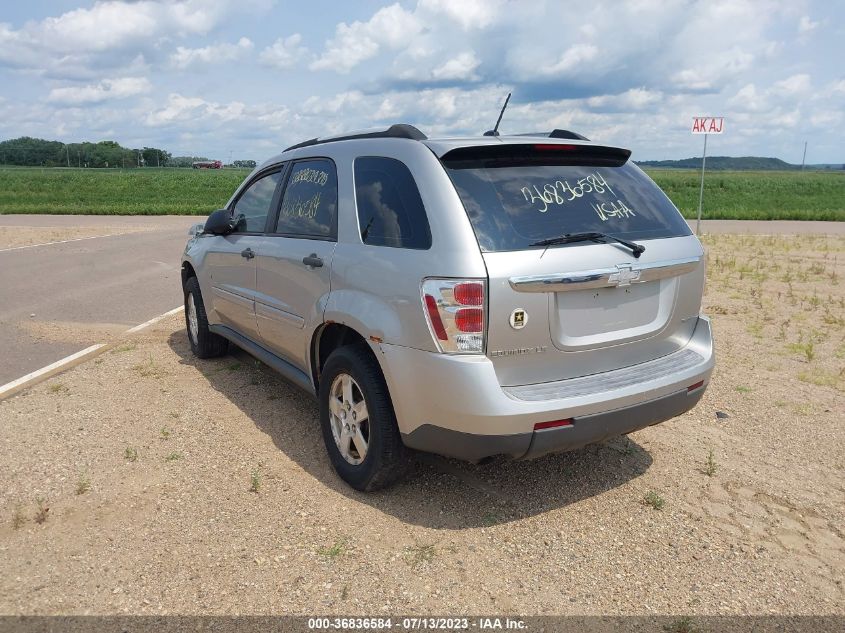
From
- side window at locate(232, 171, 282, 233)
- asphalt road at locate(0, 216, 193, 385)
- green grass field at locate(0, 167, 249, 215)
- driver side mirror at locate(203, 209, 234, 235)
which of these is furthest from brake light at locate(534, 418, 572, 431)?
green grass field at locate(0, 167, 249, 215)

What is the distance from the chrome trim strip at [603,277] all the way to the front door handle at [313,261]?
1297 mm

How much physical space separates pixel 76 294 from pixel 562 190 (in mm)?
8085

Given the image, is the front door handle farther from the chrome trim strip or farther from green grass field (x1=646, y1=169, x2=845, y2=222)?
green grass field (x1=646, y1=169, x2=845, y2=222)

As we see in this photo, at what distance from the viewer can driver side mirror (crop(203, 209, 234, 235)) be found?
5.03 metres

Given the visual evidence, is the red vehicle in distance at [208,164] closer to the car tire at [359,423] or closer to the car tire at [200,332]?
the car tire at [200,332]

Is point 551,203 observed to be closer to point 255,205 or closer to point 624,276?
point 624,276

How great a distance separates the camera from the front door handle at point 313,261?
150 inches

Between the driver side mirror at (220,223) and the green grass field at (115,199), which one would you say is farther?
the green grass field at (115,199)

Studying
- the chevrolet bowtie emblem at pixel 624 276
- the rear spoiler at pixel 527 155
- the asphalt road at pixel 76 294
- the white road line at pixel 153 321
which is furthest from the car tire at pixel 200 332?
the chevrolet bowtie emblem at pixel 624 276

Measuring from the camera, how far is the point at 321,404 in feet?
12.7

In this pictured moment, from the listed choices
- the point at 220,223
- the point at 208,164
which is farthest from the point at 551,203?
the point at 208,164

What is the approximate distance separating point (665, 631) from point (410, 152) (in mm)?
2366

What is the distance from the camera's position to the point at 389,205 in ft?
11.4

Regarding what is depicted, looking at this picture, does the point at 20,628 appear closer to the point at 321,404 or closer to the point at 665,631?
the point at 321,404
